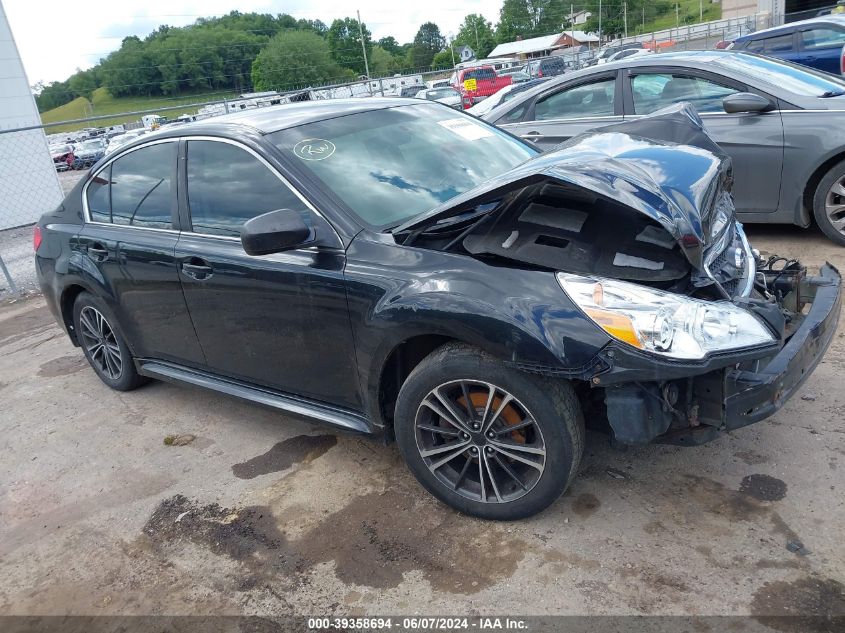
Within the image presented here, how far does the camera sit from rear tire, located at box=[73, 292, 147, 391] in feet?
15.0

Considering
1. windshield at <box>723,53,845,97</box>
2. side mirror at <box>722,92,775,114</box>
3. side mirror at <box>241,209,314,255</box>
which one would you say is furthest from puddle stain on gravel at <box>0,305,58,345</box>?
windshield at <box>723,53,845,97</box>

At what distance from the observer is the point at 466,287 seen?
107 inches

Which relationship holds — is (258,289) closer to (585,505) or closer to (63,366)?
(585,505)

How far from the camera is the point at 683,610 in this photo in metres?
2.38

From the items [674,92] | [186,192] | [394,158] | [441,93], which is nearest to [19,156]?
[186,192]

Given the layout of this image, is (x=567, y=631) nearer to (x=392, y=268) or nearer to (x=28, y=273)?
(x=392, y=268)

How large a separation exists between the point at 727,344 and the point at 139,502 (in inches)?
115

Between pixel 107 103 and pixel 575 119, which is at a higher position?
pixel 107 103

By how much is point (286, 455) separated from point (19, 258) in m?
9.26

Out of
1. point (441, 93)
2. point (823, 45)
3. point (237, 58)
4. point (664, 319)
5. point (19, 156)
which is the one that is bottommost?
point (441, 93)

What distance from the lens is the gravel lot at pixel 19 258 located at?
898 centimetres

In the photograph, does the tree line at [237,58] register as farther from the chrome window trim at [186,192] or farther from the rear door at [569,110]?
the chrome window trim at [186,192]

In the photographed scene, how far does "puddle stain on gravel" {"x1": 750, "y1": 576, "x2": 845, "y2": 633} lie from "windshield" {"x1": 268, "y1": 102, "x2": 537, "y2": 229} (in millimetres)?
2094

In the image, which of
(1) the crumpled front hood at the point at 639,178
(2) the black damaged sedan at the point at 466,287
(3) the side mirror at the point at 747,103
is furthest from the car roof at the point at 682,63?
(1) the crumpled front hood at the point at 639,178
